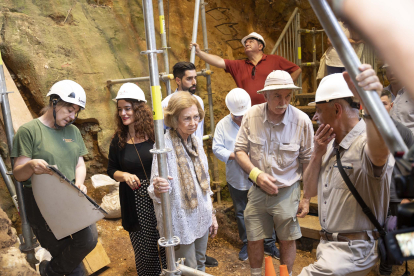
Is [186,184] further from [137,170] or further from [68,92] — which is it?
[68,92]

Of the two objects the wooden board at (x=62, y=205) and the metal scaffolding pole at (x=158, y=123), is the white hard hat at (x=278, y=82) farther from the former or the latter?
the wooden board at (x=62, y=205)

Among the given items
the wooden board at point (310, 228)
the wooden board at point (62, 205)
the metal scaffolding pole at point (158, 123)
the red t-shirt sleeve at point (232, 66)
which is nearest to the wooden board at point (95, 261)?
the wooden board at point (62, 205)

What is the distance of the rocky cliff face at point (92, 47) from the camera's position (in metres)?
4.81

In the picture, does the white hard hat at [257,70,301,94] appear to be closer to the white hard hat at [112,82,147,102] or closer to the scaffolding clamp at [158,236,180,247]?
the white hard hat at [112,82,147,102]

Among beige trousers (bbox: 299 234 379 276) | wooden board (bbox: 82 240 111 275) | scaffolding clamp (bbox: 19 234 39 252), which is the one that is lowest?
wooden board (bbox: 82 240 111 275)

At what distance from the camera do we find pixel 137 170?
3311 mm

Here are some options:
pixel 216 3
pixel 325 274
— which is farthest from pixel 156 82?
pixel 216 3

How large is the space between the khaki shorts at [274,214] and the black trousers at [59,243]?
1.56 meters

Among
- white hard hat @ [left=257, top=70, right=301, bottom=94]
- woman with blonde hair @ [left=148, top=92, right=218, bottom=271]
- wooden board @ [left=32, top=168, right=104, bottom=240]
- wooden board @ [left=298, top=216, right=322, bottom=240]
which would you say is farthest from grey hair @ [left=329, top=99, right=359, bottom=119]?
wooden board @ [left=298, top=216, right=322, bottom=240]

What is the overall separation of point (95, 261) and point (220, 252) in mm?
1765

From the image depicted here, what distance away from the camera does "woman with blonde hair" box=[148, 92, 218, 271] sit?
276 cm

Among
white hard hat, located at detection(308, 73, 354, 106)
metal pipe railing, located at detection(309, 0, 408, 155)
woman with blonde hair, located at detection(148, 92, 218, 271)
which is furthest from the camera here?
woman with blonde hair, located at detection(148, 92, 218, 271)

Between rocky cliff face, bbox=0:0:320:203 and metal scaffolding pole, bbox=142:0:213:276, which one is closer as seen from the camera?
metal scaffolding pole, bbox=142:0:213:276

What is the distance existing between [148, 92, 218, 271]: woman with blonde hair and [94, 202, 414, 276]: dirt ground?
1.53 meters
